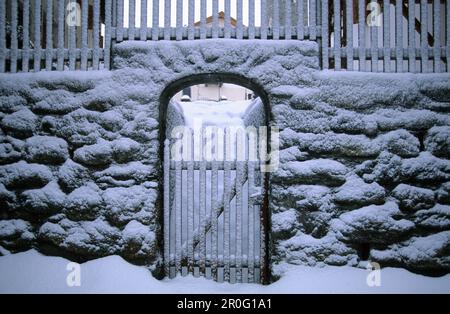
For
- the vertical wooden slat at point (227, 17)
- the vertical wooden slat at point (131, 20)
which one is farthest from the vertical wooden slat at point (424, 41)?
the vertical wooden slat at point (131, 20)

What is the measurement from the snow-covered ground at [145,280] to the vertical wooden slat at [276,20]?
280cm

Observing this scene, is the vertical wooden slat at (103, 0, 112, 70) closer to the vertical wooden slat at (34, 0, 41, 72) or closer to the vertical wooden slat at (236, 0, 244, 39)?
the vertical wooden slat at (34, 0, 41, 72)

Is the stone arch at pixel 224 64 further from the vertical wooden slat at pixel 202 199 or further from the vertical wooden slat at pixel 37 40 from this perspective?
the vertical wooden slat at pixel 37 40

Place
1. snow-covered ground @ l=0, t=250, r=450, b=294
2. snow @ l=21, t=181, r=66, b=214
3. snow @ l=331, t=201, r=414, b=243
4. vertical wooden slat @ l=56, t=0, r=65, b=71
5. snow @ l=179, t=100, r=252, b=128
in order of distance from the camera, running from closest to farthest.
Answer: snow-covered ground @ l=0, t=250, r=450, b=294 < snow @ l=331, t=201, r=414, b=243 < snow @ l=21, t=181, r=66, b=214 < vertical wooden slat @ l=56, t=0, r=65, b=71 < snow @ l=179, t=100, r=252, b=128

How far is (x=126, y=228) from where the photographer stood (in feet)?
13.9

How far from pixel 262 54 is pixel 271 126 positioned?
88 centimetres

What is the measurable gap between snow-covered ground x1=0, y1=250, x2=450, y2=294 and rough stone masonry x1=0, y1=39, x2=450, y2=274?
0.12m

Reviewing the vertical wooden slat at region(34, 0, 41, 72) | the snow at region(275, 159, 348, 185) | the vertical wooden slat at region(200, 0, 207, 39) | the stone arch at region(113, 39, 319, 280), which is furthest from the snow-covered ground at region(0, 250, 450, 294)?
the vertical wooden slat at region(200, 0, 207, 39)

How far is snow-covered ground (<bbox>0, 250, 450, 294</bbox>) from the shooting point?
4004mm
